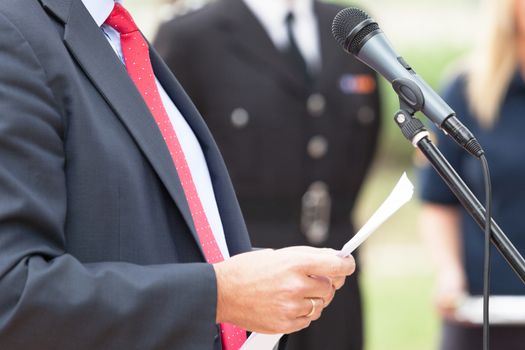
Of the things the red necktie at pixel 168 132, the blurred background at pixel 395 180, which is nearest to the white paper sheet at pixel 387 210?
the red necktie at pixel 168 132

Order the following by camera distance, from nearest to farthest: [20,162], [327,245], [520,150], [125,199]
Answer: [20,162]
[125,199]
[520,150]
[327,245]

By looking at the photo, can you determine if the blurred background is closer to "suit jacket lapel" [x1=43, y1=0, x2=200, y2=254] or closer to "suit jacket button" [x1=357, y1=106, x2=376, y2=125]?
"suit jacket button" [x1=357, y1=106, x2=376, y2=125]

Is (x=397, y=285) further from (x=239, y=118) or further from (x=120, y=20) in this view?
(x=120, y=20)

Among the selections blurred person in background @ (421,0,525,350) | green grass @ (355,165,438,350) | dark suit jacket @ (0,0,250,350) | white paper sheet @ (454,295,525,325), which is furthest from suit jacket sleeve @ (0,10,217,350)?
green grass @ (355,165,438,350)

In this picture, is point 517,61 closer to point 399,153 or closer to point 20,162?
point 20,162

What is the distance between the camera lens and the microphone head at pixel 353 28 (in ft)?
6.28

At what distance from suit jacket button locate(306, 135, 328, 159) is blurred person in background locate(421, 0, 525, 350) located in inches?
18.5

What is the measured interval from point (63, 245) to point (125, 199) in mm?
124

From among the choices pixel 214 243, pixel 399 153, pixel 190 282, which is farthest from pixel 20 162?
pixel 399 153

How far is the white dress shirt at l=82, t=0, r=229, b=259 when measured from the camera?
6.83 ft

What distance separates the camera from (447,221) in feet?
13.4

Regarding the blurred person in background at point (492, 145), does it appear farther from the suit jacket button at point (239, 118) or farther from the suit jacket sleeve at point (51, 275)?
the suit jacket sleeve at point (51, 275)

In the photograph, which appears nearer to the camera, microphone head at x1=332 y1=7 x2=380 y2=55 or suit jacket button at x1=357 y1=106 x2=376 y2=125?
microphone head at x1=332 y1=7 x2=380 y2=55

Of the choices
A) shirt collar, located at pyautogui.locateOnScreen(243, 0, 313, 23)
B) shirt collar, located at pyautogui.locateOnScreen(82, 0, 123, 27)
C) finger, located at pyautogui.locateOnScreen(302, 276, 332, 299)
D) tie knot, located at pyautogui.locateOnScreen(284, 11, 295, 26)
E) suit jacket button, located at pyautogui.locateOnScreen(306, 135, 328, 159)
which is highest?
shirt collar, located at pyautogui.locateOnScreen(82, 0, 123, 27)
